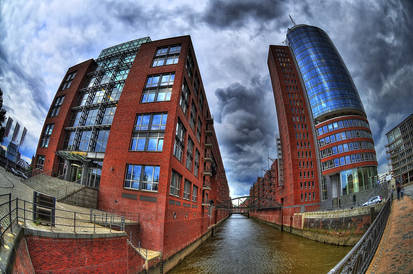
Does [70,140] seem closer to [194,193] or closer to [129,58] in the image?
[129,58]

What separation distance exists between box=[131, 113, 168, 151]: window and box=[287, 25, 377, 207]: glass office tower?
40715 mm

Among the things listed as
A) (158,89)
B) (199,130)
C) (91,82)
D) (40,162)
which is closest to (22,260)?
(158,89)

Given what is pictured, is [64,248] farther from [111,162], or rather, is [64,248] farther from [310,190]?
[310,190]

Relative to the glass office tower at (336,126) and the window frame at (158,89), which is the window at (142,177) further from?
the glass office tower at (336,126)

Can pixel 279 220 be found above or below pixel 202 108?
below

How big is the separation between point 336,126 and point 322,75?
17.5m

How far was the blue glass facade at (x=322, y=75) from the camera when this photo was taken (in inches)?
2080

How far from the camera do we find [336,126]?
50.5m

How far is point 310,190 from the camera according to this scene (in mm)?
51312

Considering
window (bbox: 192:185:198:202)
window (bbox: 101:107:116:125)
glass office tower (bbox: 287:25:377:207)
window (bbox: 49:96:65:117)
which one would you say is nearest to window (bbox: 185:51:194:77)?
window (bbox: 101:107:116:125)

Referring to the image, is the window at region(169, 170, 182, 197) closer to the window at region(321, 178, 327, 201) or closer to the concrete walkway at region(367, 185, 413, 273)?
the concrete walkway at region(367, 185, 413, 273)

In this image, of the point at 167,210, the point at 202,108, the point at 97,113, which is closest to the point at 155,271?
the point at 167,210

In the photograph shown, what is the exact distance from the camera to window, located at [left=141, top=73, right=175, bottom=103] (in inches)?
775

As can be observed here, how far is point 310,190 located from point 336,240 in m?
30.1
